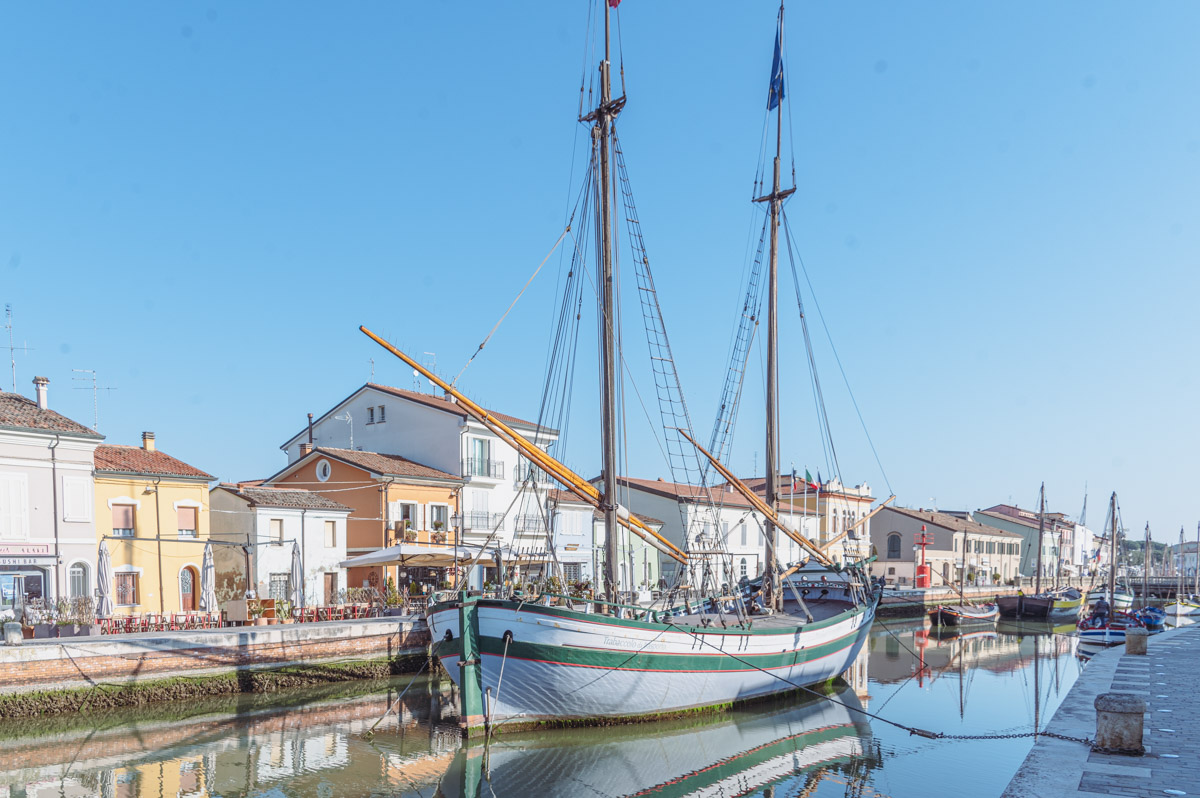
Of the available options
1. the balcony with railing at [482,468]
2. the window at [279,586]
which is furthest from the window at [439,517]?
the window at [279,586]

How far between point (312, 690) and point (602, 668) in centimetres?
1093

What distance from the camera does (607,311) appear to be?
→ 24297 millimetres

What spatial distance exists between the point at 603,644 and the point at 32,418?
21721 mm

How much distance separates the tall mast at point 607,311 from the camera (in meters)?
23.7

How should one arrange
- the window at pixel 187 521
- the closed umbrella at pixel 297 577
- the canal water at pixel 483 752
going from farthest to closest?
the window at pixel 187 521
the closed umbrella at pixel 297 577
the canal water at pixel 483 752

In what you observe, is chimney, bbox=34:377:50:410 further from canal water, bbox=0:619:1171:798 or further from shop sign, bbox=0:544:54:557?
canal water, bbox=0:619:1171:798

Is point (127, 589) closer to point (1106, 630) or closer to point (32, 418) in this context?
point (32, 418)

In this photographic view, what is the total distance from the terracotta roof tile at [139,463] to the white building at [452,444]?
13116 millimetres

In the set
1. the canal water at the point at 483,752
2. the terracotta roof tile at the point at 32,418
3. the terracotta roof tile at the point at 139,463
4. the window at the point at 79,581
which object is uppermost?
the terracotta roof tile at the point at 32,418

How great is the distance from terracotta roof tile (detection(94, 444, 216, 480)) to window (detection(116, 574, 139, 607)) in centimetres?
368

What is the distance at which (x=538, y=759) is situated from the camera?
19.5 meters

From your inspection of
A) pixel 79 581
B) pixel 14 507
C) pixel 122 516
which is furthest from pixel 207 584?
pixel 14 507

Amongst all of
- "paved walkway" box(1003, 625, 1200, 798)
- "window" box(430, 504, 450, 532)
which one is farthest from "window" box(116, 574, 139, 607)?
"paved walkway" box(1003, 625, 1200, 798)

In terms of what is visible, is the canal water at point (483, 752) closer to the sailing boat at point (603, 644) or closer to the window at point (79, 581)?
the sailing boat at point (603, 644)
